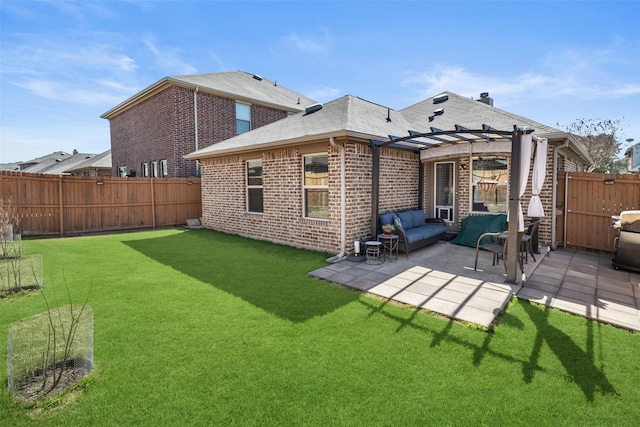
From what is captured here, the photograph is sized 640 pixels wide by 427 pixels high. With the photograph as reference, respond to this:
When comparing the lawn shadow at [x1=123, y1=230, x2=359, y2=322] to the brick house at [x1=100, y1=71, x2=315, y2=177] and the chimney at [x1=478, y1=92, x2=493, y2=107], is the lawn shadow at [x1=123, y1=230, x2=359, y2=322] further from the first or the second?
the chimney at [x1=478, y1=92, x2=493, y2=107]

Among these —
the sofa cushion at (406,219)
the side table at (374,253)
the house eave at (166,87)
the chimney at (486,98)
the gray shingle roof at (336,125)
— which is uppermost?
the house eave at (166,87)

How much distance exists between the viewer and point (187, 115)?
15.4 m

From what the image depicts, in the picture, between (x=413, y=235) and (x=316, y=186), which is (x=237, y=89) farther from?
(x=413, y=235)

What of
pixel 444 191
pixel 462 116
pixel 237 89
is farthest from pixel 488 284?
pixel 237 89

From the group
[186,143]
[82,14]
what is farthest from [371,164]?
[186,143]

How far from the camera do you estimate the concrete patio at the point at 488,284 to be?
14.4 ft

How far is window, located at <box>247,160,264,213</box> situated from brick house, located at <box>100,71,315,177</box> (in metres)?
6.84

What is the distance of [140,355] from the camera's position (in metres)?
3.24

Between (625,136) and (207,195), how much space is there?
34.1 meters

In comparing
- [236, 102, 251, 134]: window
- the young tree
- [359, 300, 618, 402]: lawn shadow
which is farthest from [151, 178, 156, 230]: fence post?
the young tree

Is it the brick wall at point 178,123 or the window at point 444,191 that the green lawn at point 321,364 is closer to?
the window at point 444,191

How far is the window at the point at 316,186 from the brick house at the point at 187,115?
31.7 feet

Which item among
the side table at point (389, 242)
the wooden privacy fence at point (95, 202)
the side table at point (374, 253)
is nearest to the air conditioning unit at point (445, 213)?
the side table at point (389, 242)

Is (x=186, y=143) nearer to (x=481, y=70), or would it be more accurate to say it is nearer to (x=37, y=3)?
(x=37, y=3)
